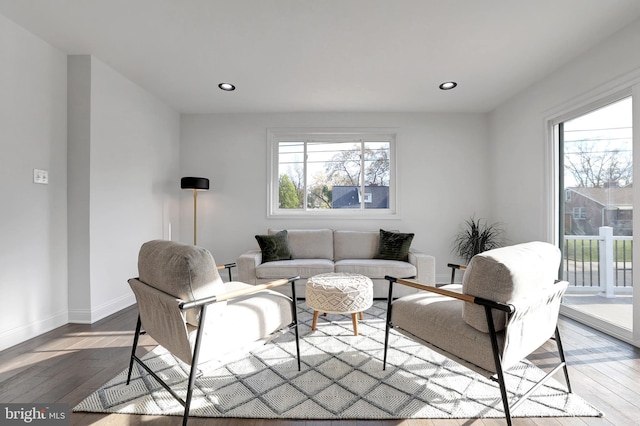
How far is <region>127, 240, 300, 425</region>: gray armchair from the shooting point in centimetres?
138

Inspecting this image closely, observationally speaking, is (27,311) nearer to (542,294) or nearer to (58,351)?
(58,351)

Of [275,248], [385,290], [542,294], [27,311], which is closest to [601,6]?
[542,294]

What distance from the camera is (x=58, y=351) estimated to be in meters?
2.23

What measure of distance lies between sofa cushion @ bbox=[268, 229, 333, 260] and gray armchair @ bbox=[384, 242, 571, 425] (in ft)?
7.81

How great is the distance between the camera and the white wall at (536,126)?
2.46 metres

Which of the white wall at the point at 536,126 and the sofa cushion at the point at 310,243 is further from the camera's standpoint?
the sofa cushion at the point at 310,243

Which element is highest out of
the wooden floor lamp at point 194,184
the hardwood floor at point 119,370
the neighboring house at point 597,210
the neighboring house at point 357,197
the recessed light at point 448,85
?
the recessed light at point 448,85

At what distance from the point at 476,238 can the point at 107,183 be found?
4502mm

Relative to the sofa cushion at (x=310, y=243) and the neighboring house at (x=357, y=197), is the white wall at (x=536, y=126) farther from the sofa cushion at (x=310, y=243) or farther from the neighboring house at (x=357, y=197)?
the sofa cushion at (x=310, y=243)

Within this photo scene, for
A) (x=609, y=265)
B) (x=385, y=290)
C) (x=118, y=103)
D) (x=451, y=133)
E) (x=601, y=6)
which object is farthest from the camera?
(x=451, y=133)

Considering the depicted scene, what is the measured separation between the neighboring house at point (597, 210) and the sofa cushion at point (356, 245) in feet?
6.88

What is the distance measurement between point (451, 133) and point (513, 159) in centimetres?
94

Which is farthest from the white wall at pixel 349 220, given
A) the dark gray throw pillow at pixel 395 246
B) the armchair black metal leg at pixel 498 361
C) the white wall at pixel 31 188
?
the armchair black metal leg at pixel 498 361

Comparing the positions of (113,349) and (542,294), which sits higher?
(542,294)
